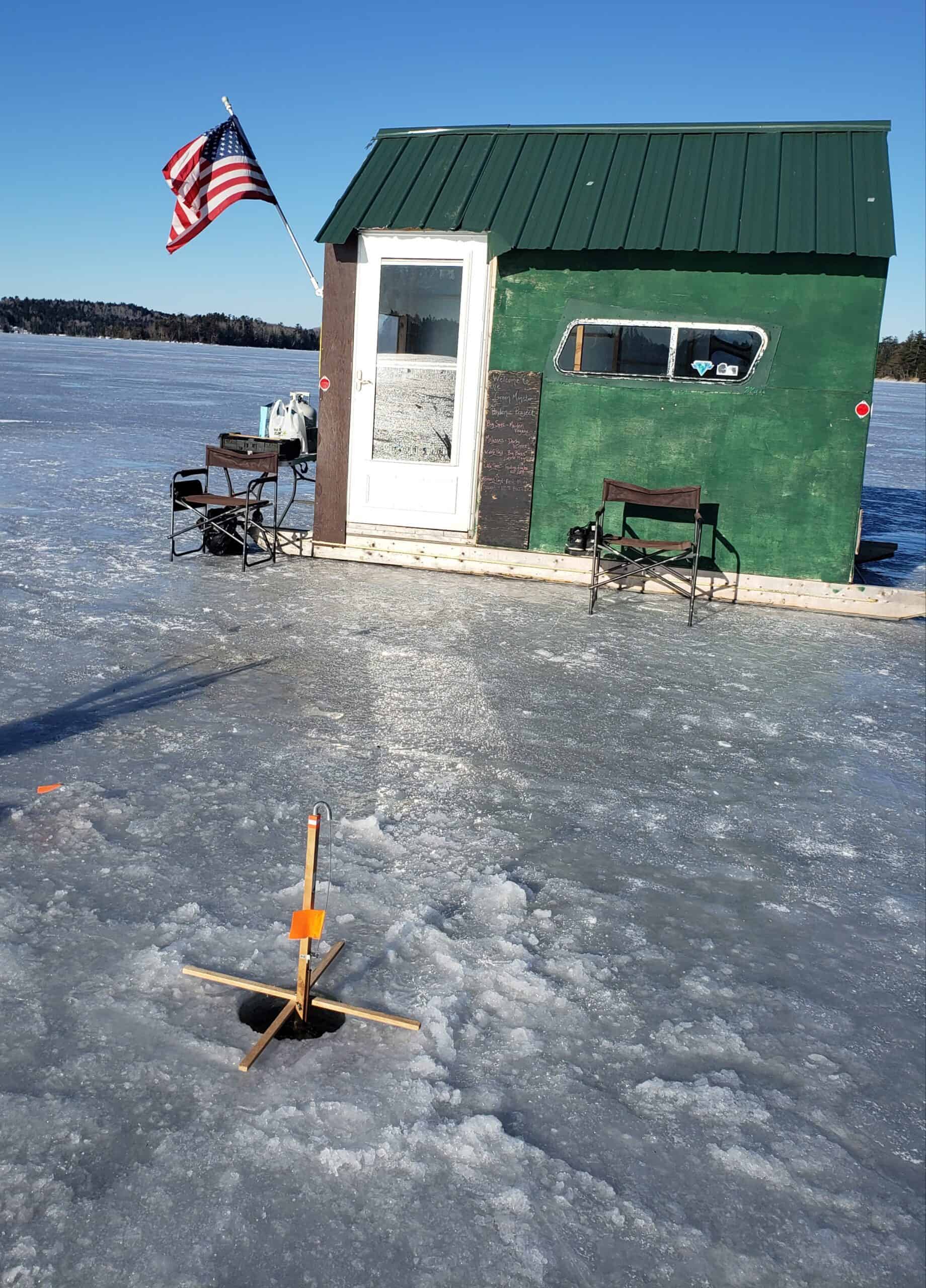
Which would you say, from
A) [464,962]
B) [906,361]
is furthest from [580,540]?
[906,361]

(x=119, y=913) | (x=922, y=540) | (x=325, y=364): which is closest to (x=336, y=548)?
(x=325, y=364)

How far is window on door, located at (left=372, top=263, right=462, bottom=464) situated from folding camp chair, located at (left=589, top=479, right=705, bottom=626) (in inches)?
64.5

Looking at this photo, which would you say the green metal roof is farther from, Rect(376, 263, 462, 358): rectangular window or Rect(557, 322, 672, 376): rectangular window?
Rect(557, 322, 672, 376): rectangular window

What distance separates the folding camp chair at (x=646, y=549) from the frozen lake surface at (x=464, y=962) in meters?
1.32

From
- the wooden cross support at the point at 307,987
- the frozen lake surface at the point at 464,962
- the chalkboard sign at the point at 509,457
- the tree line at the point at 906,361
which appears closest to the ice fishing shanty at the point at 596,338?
the chalkboard sign at the point at 509,457

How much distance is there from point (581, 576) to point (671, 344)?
79.9 inches

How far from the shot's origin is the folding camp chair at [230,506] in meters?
8.77

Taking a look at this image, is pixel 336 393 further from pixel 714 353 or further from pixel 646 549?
pixel 714 353

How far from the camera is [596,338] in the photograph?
28.7 ft

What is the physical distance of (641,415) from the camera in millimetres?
8641

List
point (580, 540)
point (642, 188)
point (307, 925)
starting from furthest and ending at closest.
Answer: point (580, 540) < point (642, 188) < point (307, 925)

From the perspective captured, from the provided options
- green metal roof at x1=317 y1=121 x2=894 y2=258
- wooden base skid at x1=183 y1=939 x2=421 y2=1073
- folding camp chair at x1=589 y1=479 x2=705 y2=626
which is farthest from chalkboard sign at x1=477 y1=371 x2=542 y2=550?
wooden base skid at x1=183 y1=939 x2=421 y2=1073

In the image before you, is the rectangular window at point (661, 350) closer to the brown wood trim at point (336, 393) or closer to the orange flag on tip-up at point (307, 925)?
the brown wood trim at point (336, 393)

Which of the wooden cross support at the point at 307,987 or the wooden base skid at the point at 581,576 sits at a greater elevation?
the wooden base skid at the point at 581,576
